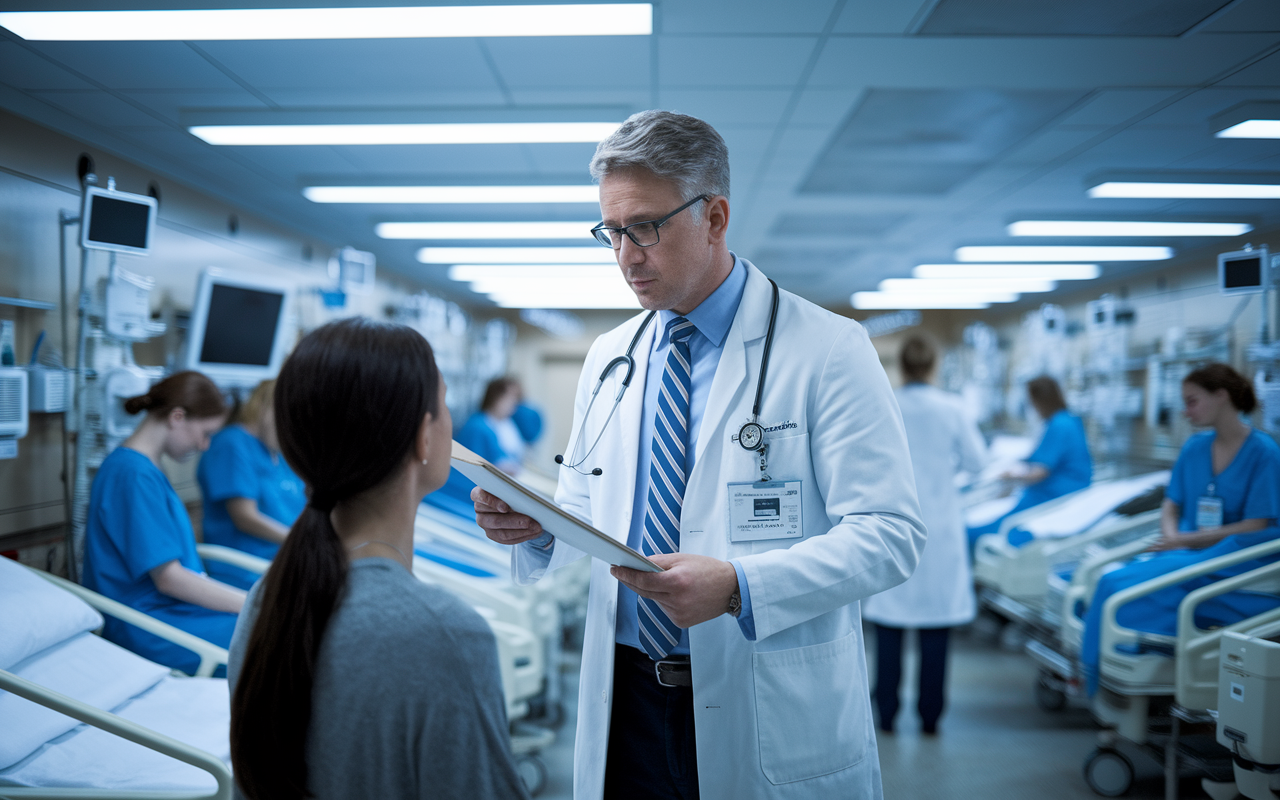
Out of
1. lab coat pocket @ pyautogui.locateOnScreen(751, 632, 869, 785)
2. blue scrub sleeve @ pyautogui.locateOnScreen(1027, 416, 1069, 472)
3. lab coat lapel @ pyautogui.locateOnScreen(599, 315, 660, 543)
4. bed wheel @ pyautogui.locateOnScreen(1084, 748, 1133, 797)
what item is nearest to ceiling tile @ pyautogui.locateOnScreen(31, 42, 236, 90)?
lab coat lapel @ pyautogui.locateOnScreen(599, 315, 660, 543)

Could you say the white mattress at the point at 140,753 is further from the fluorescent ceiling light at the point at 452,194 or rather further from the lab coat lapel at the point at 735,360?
the fluorescent ceiling light at the point at 452,194

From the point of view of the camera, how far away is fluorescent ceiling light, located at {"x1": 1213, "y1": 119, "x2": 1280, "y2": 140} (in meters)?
2.09

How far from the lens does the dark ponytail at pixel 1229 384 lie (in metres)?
2.43

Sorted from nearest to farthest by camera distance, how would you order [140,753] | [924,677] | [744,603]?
1. [744,603]
2. [140,753]
3. [924,677]

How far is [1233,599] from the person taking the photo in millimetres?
2680

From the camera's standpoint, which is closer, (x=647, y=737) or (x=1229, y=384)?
(x=647, y=737)

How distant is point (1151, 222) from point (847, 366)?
3391 mm

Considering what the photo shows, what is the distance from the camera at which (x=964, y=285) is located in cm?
707

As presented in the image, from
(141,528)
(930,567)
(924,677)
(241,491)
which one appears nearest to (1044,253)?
(930,567)

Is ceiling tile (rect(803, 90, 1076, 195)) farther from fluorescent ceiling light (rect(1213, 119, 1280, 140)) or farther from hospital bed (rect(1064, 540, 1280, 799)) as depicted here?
hospital bed (rect(1064, 540, 1280, 799))

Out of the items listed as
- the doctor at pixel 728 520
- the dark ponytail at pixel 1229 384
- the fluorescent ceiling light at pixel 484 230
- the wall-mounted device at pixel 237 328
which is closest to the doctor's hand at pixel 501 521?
the doctor at pixel 728 520

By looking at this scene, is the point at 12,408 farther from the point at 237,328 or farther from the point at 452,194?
the point at 452,194

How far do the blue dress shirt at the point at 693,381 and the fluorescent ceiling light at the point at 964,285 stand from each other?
19.4 ft

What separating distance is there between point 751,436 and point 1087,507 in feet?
14.6
